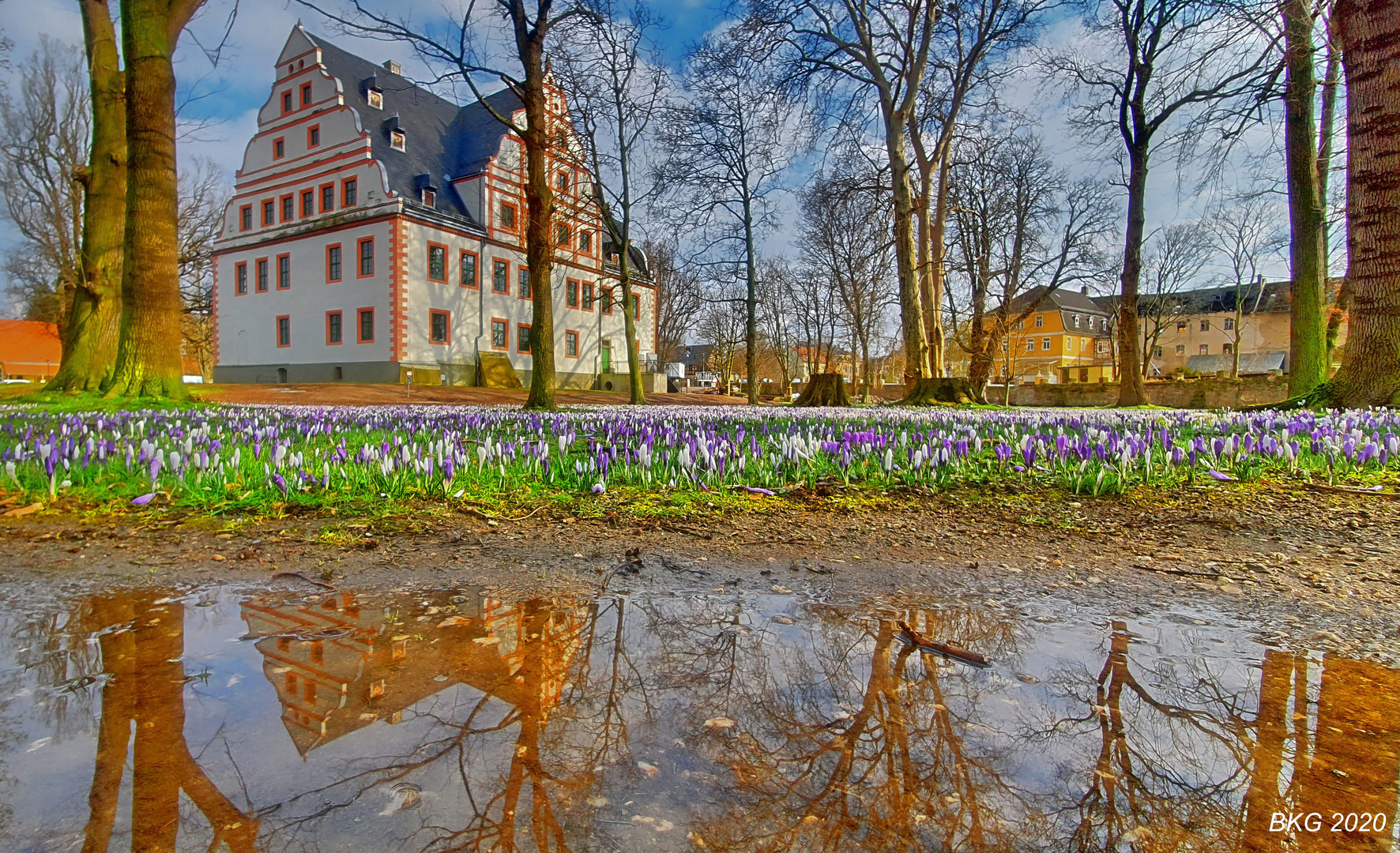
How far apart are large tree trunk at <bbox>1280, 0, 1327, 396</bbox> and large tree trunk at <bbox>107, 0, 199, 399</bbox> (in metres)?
20.1

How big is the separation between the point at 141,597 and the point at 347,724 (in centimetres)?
140

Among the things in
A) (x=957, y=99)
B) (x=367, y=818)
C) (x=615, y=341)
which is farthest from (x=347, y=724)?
(x=615, y=341)

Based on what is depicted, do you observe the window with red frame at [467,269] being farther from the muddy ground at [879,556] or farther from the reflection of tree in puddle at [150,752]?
the reflection of tree in puddle at [150,752]

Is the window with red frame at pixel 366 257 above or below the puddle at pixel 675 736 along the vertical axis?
above

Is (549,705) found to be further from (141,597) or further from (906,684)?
(141,597)

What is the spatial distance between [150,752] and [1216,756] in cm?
186

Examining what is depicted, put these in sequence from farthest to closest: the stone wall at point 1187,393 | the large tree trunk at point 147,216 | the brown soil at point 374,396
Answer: the stone wall at point 1187,393 < the brown soil at point 374,396 < the large tree trunk at point 147,216

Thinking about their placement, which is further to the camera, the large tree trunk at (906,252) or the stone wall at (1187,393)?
the stone wall at (1187,393)

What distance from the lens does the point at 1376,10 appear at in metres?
7.05

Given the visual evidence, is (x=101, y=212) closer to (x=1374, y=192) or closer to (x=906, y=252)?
(x=906, y=252)

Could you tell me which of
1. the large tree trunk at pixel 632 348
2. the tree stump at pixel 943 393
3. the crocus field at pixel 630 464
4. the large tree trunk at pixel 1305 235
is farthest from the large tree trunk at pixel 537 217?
the large tree trunk at pixel 1305 235

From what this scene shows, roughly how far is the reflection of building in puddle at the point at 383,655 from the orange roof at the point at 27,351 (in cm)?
10150

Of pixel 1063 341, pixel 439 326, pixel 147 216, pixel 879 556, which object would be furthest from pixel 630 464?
pixel 1063 341

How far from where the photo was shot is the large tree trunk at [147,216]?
402 inches
